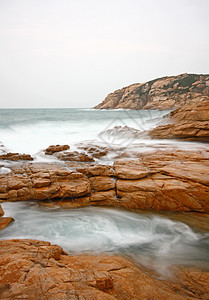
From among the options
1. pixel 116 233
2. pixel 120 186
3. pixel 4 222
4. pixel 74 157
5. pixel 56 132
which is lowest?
pixel 116 233

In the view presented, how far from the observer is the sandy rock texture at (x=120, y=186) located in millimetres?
4688

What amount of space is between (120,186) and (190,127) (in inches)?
288

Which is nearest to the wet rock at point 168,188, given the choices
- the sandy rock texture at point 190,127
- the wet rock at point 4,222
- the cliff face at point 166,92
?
the wet rock at point 4,222

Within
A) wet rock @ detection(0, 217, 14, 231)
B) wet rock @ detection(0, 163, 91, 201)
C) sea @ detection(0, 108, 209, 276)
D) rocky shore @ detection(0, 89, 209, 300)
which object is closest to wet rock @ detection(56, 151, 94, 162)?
rocky shore @ detection(0, 89, 209, 300)

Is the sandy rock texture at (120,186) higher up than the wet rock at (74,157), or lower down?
lower down

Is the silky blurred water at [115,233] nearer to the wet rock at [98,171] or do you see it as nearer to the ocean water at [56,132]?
the wet rock at [98,171]

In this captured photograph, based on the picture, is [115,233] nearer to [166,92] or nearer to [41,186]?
[41,186]

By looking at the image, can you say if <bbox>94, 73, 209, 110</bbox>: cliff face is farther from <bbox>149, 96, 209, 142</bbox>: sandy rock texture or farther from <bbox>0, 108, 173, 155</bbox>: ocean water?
<bbox>149, 96, 209, 142</bbox>: sandy rock texture

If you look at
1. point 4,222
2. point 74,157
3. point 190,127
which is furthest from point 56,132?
point 4,222

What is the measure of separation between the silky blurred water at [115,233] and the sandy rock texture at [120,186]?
31 cm

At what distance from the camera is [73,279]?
72.5 inches

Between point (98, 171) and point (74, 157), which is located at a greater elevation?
point (74, 157)

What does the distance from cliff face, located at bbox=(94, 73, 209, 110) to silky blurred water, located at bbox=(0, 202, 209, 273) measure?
4388 centimetres

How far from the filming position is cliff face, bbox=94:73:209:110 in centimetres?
→ 5173
